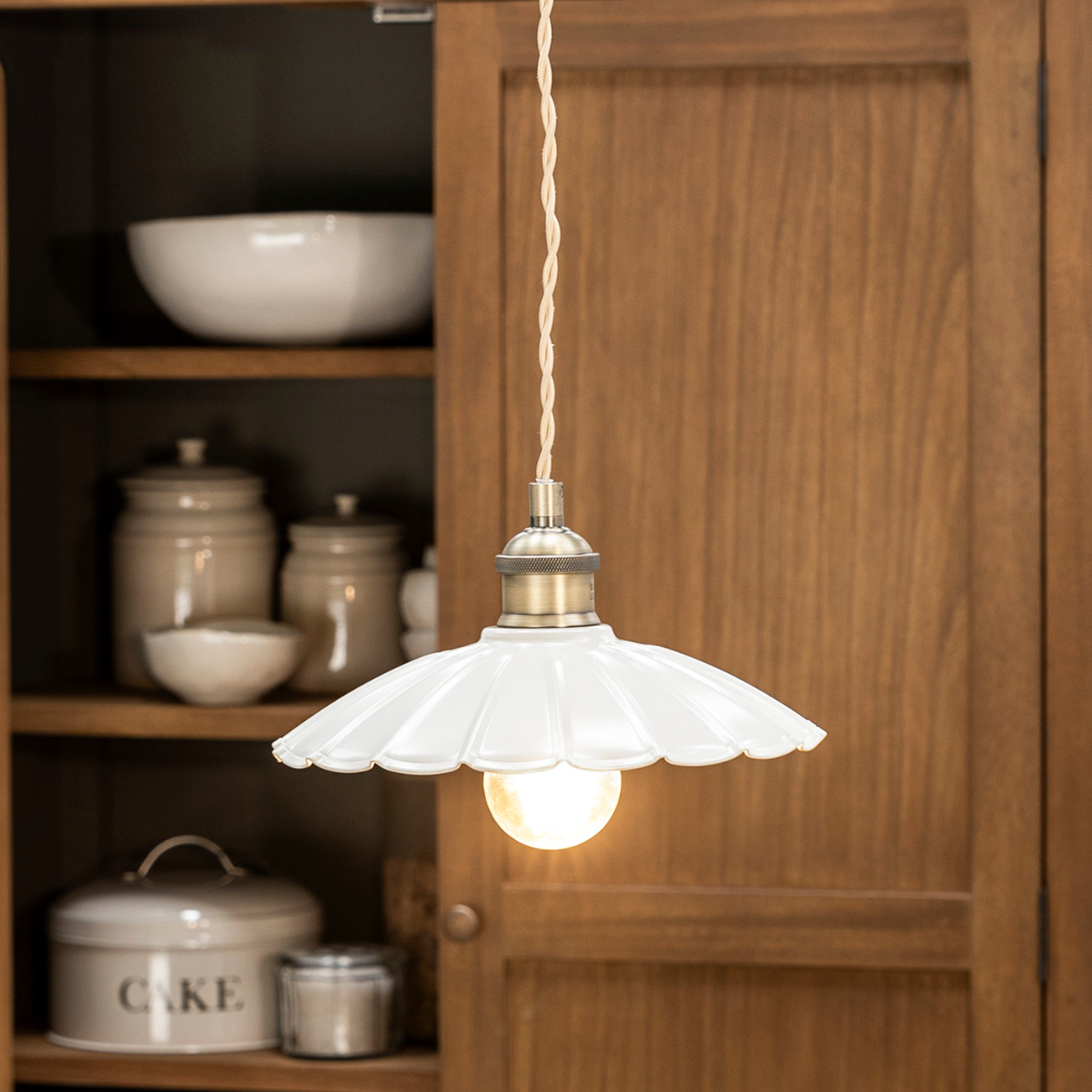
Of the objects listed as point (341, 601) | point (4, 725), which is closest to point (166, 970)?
point (4, 725)

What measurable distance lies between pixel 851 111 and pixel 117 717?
97 centimetres

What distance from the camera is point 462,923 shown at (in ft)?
4.46

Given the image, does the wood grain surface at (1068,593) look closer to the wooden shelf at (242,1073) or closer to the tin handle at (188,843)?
the wooden shelf at (242,1073)

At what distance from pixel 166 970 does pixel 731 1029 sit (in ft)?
1.98

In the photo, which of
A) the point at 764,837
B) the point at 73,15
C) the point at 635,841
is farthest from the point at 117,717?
the point at 73,15

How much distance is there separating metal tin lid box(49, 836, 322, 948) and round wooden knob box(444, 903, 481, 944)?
259 mm

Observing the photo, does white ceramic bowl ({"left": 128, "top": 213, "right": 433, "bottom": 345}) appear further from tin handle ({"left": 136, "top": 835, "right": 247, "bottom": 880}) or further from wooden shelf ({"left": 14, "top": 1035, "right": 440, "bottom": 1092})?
wooden shelf ({"left": 14, "top": 1035, "right": 440, "bottom": 1092})

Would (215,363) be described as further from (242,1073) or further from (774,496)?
(242,1073)

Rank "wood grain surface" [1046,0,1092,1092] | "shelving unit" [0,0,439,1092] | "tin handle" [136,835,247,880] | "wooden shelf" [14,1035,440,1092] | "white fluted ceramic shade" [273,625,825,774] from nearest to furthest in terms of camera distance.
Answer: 1. "white fluted ceramic shade" [273,625,825,774]
2. "wood grain surface" [1046,0,1092,1092]
3. "wooden shelf" [14,1035,440,1092]
4. "tin handle" [136,835,247,880]
5. "shelving unit" [0,0,439,1092]

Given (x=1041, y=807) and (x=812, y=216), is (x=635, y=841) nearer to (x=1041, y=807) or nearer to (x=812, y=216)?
(x=1041, y=807)

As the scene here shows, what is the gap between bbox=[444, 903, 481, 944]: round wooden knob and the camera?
1357 millimetres

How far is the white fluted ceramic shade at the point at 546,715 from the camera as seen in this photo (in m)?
0.56

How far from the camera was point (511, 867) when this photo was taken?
137 cm

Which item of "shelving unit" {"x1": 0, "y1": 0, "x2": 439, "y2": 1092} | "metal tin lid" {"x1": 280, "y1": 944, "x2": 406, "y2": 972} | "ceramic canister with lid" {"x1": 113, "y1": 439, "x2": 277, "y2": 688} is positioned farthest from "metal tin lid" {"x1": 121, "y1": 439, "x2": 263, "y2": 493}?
"metal tin lid" {"x1": 280, "y1": 944, "x2": 406, "y2": 972}
